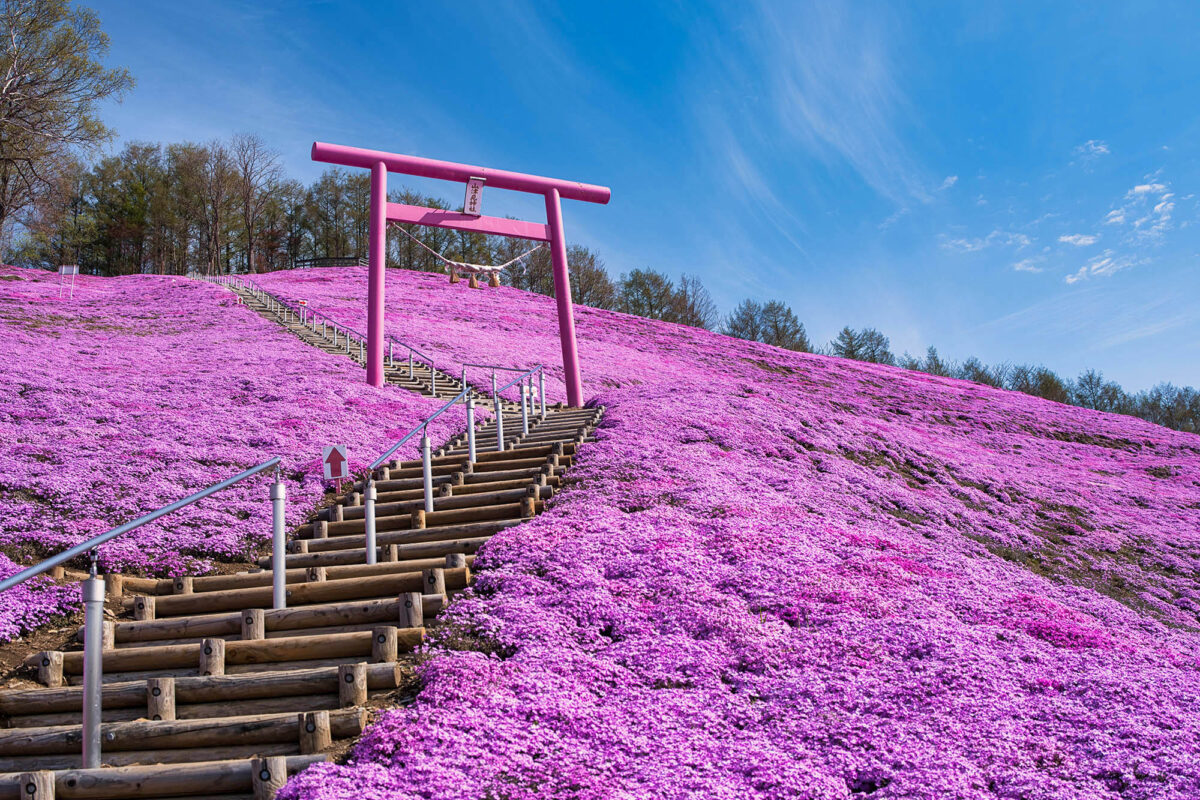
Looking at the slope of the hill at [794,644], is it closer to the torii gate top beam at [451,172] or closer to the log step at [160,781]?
the log step at [160,781]

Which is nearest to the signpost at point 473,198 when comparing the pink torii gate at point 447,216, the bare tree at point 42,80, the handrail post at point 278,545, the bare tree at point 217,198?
the pink torii gate at point 447,216

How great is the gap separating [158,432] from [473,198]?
8.10m

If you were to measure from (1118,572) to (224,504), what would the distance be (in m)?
14.1

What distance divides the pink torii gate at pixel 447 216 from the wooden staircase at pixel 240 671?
26.8ft

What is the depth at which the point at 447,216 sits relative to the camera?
16.9 meters

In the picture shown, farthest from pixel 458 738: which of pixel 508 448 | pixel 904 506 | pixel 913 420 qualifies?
pixel 913 420

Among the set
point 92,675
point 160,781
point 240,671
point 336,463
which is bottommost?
point 160,781

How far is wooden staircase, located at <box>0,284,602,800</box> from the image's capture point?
15.4 ft

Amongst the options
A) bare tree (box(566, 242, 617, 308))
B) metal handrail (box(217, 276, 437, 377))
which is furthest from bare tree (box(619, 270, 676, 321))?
metal handrail (box(217, 276, 437, 377))

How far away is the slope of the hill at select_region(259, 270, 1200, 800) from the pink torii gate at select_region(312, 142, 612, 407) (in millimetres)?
3998

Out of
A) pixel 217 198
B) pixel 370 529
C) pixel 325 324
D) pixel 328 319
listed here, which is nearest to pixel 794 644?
pixel 370 529

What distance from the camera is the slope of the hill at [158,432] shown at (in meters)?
9.50

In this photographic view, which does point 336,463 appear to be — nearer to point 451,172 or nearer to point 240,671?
point 240,671

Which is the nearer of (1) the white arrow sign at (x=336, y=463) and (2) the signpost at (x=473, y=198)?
(1) the white arrow sign at (x=336, y=463)
